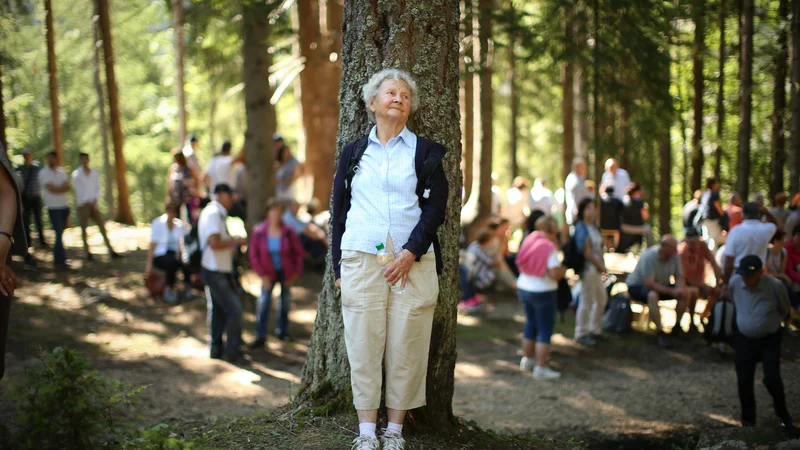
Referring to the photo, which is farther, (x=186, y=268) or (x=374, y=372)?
(x=186, y=268)

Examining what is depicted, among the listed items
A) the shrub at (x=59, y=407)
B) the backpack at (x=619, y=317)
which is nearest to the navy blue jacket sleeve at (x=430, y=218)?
the shrub at (x=59, y=407)

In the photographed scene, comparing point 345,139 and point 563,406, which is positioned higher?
point 345,139

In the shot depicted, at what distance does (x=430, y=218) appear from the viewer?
165 inches

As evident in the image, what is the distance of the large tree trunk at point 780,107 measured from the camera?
12938mm

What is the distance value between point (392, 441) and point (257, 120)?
403 inches

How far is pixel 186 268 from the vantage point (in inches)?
492

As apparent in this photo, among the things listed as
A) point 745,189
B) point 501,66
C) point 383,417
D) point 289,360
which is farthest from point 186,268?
point 501,66

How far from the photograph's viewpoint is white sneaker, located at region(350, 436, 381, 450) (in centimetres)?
422

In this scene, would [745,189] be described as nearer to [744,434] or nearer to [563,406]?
[563,406]

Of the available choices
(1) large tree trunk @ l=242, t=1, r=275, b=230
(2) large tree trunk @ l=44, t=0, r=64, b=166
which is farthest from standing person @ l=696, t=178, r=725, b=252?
(2) large tree trunk @ l=44, t=0, r=64, b=166

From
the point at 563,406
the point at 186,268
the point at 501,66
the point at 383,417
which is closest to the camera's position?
the point at 383,417

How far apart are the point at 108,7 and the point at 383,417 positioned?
17.0 meters

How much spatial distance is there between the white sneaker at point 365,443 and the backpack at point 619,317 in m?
8.39

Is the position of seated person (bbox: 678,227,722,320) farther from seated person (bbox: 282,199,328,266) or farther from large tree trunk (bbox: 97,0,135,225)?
large tree trunk (bbox: 97,0,135,225)
